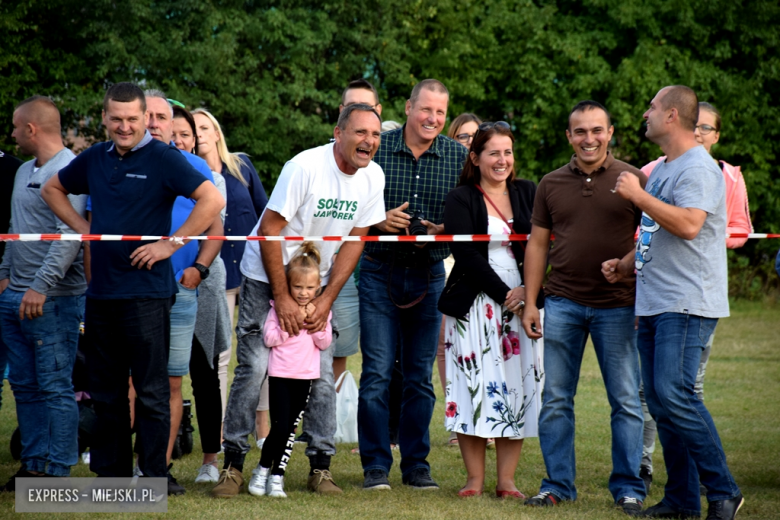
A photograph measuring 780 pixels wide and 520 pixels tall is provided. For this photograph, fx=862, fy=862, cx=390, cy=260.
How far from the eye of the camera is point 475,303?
5031 millimetres

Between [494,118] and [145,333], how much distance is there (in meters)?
16.5

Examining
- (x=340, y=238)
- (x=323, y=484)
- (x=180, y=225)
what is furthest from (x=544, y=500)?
(x=180, y=225)

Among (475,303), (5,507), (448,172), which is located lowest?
(5,507)

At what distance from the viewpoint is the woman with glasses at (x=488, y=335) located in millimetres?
4953

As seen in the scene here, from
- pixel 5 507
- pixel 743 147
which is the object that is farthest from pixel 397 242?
pixel 743 147

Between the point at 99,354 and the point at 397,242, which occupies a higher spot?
the point at 397,242

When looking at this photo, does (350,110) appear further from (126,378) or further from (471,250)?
(126,378)

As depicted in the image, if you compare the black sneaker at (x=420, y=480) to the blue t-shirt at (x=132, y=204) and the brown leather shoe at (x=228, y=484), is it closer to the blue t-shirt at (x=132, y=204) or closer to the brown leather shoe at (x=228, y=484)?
the brown leather shoe at (x=228, y=484)

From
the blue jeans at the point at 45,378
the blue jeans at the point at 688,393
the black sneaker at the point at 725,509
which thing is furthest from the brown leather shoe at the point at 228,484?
the black sneaker at the point at 725,509

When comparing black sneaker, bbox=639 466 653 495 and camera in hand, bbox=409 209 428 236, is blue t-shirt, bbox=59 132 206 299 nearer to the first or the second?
camera in hand, bbox=409 209 428 236

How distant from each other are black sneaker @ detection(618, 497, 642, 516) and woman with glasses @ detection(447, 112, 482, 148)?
3301mm

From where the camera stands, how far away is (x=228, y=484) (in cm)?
482

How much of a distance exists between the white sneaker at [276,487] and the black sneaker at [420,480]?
809 mm

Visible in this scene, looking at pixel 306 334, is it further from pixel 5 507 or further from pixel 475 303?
pixel 5 507
